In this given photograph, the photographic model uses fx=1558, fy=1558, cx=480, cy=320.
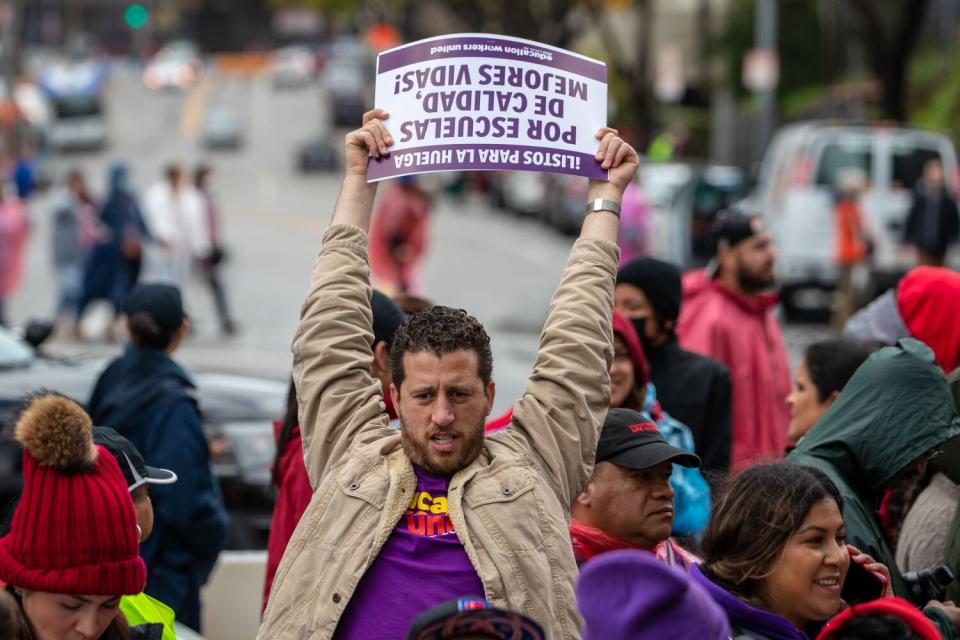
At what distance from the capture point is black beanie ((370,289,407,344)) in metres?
5.01

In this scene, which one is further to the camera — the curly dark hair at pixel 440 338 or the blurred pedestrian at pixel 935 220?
the blurred pedestrian at pixel 935 220

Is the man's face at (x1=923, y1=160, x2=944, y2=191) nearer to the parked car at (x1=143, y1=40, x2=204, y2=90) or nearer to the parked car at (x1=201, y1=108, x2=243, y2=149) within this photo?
the parked car at (x1=201, y1=108, x2=243, y2=149)

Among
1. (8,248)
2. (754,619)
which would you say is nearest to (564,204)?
(8,248)

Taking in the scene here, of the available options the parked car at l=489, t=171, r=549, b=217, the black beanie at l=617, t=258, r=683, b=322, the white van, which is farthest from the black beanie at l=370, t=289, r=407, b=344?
the parked car at l=489, t=171, r=549, b=217

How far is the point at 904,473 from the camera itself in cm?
453

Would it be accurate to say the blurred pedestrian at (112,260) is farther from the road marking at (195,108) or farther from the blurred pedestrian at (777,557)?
the road marking at (195,108)

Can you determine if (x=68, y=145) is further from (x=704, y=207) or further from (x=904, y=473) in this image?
(x=904, y=473)

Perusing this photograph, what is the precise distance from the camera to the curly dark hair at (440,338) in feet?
12.2

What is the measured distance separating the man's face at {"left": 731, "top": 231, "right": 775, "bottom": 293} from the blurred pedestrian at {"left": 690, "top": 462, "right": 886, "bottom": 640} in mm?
3285

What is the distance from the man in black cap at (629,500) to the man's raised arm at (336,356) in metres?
0.68

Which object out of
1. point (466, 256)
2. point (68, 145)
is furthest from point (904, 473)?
point (68, 145)

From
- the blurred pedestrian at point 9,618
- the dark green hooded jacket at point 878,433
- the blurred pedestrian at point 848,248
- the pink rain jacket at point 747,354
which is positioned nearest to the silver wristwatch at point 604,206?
the dark green hooded jacket at point 878,433

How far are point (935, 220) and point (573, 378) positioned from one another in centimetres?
1576

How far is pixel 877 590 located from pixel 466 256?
26.8 m
